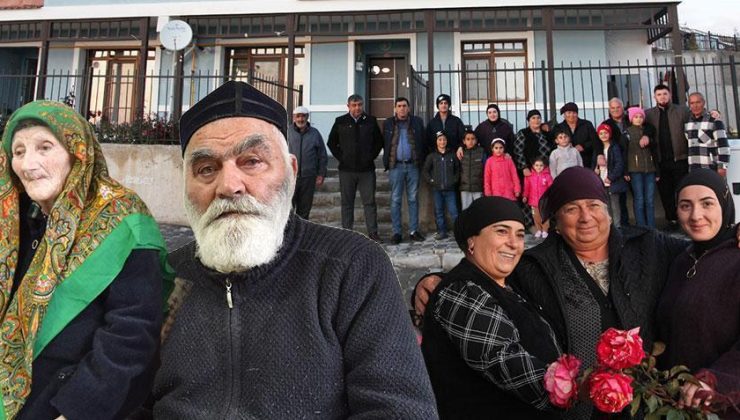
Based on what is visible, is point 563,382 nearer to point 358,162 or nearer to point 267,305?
point 267,305

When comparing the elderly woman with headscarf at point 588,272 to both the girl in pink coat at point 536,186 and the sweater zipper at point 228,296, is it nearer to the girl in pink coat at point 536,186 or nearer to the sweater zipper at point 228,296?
the sweater zipper at point 228,296

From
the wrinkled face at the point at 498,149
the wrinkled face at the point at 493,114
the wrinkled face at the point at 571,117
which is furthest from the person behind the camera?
the wrinkled face at the point at 493,114

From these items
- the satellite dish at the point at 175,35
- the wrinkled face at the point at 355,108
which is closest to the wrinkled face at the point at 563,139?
the wrinkled face at the point at 355,108

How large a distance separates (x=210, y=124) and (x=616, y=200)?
6.20 metres

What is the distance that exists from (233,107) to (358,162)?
494 centimetres

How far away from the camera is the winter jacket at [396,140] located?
260 inches

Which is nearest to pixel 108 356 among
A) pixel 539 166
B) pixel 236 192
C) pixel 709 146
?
pixel 236 192

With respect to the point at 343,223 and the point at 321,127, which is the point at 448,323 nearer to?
the point at 343,223

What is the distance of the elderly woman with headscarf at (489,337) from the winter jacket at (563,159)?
4213 mm

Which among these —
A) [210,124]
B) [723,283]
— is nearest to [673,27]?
[723,283]

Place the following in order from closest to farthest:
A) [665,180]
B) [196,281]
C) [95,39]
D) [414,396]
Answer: [414,396] → [196,281] → [665,180] → [95,39]

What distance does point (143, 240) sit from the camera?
1508 millimetres

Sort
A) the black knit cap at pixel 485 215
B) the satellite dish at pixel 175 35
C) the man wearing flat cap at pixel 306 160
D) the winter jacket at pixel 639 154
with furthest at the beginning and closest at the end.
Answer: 1. the satellite dish at pixel 175 35
2. the man wearing flat cap at pixel 306 160
3. the winter jacket at pixel 639 154
4. the black knit cap at pixel 485 215

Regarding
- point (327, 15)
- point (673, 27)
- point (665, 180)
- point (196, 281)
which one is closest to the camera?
point (196, 281)
